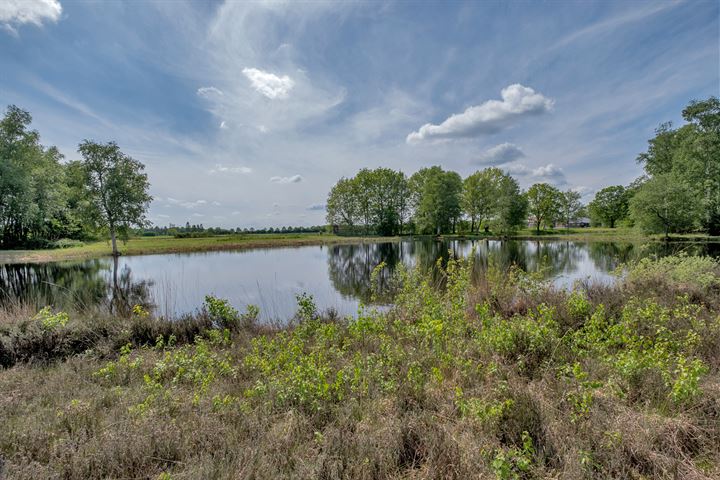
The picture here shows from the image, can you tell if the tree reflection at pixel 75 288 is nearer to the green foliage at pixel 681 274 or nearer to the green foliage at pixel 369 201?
the green foliage at pixel 681 274

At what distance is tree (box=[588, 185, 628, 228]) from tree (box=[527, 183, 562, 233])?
38.1 ft

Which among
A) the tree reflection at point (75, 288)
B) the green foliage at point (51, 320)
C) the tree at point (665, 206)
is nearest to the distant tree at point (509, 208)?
the tree at point (665, 206)

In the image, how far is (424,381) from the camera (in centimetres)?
382

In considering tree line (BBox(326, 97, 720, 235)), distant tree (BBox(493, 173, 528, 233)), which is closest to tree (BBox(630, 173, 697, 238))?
tree line (BBox(326, 97, 720, 235))

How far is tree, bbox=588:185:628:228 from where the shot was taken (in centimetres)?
6731

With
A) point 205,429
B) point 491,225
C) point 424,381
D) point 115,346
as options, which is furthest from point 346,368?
point 491,225

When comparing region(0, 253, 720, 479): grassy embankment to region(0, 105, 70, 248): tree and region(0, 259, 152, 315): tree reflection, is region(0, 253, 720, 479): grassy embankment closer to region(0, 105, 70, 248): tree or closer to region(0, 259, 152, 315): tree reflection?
region(0, 259, 152, 315): tree reflection

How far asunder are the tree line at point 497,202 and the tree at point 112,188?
37908mm

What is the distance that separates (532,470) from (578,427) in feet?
2.32

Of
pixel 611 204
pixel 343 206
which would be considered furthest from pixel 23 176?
pixel 611 204

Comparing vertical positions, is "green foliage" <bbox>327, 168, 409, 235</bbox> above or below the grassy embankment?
above

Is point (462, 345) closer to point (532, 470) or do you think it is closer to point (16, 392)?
point (532, 470)

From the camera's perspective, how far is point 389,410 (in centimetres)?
329

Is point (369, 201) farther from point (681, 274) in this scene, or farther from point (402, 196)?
point (681, 274)
